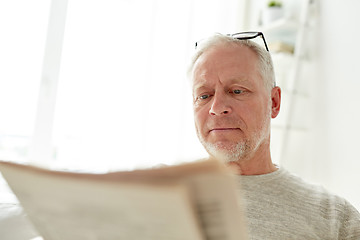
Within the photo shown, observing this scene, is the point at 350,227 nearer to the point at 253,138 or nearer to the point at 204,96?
the point at 253,138

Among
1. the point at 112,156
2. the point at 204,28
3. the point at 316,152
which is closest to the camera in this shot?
the point at 316,152

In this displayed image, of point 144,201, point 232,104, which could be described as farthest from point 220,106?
point 144,201

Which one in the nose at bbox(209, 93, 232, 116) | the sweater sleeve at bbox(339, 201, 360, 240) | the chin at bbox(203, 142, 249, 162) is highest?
the nose at bbox(209, 93, 232, 116)

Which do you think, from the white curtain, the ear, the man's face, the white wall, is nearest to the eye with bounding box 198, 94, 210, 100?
the man's face

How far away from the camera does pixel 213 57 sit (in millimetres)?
1172

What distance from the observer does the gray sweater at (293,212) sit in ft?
3.05

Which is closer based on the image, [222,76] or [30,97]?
[222,76]

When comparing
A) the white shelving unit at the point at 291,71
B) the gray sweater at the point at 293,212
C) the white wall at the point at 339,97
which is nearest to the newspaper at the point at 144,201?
the gray sweater at the point at 293,212

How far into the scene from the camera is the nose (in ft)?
3.66

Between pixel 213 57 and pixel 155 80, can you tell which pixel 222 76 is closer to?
pixel 213 57

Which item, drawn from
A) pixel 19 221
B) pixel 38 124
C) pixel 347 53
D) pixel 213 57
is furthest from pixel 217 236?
pixel 38 124

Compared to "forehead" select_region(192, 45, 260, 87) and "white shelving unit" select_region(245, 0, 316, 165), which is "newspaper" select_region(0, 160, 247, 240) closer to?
"forehead" select_region(192, 45, 260, 87)

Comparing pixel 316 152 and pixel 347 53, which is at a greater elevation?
pixel 347 53

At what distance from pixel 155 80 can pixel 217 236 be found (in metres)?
2.00
